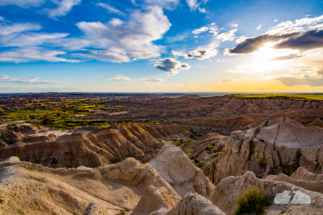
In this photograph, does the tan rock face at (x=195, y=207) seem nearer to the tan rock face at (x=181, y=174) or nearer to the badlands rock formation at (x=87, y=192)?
the badlands rock formation at (x=87, y=192)

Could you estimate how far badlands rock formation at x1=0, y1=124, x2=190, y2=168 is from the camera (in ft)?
97.9

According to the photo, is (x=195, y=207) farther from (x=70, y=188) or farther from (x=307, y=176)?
(x=307, y=176)

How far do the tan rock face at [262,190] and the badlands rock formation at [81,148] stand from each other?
22.2m

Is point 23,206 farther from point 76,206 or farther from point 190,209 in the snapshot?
point 190,209

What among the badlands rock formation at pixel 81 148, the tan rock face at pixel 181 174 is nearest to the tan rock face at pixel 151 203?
the tan rock face at pixel 181 174

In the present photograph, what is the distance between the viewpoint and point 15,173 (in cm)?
1002

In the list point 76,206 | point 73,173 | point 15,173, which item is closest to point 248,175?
point 76,206

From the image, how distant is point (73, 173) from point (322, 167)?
20967mm

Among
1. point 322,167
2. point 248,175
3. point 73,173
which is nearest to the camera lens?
point 248,175

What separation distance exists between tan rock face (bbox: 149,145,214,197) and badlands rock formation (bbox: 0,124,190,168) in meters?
12.6

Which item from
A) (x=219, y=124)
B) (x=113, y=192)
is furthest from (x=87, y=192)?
(x=219, y=124)

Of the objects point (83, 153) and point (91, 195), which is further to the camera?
point (83, 153)
